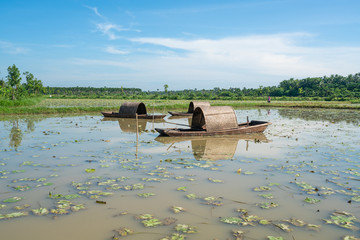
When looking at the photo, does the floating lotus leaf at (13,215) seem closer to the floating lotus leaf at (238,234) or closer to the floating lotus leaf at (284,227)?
the floating lotus leaf at (238,234)

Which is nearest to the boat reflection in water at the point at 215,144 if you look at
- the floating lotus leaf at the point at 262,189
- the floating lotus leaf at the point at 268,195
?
the floating lotus leaf at the point at 262,189

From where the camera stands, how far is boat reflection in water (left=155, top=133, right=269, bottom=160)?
7977 mm

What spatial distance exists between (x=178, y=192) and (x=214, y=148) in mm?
4315

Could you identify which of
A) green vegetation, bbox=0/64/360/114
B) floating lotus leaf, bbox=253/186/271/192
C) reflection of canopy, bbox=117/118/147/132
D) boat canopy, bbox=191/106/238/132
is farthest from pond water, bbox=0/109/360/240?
green vegetation, bbox=0/64/360/114

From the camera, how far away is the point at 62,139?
10.4 metres

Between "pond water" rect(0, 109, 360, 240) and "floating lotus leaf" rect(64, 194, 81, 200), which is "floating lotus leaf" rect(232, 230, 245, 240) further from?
"floating lotus leaf" rect(64, 194, 81, 200)

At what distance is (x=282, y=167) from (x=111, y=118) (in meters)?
14.8

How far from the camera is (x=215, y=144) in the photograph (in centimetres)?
980

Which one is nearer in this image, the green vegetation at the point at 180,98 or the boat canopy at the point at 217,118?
the boat canopy at the point at 217,118

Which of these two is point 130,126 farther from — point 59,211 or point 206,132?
point 59,211

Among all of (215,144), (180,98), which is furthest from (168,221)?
(180,98)

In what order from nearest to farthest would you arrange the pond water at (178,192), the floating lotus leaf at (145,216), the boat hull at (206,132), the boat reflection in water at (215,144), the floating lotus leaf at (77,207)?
the pond water at (178,192) → the floating lotus leaf at (145,216) → the floating lotus leaf at (77,207) → the boat reflection in water at (215,144) → the boat hull at (206,132)

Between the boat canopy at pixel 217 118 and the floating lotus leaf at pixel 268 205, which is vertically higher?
the boat canopy at pixel 217 118

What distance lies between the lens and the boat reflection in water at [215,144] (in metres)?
7.98
